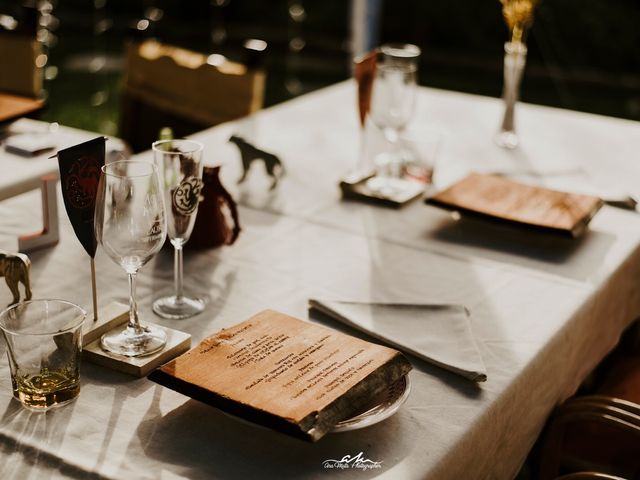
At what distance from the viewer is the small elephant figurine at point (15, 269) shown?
1.27 meters

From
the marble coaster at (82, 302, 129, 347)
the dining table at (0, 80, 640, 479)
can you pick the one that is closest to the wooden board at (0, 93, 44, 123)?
the dining table at (0, 80, 640, 479)

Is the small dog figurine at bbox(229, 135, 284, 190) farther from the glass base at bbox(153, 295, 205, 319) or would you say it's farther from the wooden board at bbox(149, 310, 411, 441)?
the wooden board at bbox(149, 310, 411, 441)

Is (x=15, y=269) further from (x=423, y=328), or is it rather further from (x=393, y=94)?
(x=393, y=94)

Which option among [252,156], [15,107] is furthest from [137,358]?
[15,107]

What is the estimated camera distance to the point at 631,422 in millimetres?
1312

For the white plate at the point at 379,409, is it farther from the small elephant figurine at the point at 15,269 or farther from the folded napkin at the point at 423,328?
the small elephant figurine at the point at 15,269

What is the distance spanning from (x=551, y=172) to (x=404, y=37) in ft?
16.8

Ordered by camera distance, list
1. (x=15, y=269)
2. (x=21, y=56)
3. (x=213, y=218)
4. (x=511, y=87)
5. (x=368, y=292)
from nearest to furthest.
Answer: (x=15, y=269) < (x=368, y=292) < (x=213, y=218) < (x=511, y=87) < (x=21, y=56)

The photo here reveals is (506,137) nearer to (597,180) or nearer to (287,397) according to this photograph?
A: (597,180)

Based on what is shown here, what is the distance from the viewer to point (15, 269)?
1276 mm

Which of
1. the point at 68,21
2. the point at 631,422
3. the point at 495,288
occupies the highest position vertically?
the point at 495,288

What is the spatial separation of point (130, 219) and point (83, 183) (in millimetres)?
120

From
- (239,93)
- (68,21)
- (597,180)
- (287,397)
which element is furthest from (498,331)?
(68,21)

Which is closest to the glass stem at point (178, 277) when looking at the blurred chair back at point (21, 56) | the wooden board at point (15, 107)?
the wooden board at point (15, 107)
